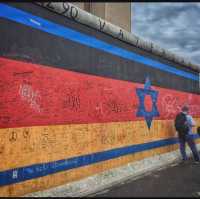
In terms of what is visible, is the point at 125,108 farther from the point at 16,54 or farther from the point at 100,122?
the point at 16,54

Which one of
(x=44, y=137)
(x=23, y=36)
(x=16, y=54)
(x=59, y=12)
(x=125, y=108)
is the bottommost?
(x=44, y=137)

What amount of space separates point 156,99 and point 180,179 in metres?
3.54

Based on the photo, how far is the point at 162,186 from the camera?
6.53 meters

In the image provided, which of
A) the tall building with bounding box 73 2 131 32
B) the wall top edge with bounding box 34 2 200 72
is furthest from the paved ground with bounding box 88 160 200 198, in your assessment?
the tall building with bounding box 73 2 131 32

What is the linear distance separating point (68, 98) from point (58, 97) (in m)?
0.31

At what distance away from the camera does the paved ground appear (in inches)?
234

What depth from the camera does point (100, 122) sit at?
24.0 ft

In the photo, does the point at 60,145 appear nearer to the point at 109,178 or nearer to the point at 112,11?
the point at 109,178

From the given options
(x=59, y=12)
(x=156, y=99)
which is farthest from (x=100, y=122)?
(x=156, y=99)

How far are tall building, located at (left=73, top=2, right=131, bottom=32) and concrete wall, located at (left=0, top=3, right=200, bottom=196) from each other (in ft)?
39.9

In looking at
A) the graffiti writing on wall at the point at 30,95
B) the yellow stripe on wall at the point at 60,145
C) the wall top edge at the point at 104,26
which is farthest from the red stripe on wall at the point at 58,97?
the wall top edge at the point at 104,26

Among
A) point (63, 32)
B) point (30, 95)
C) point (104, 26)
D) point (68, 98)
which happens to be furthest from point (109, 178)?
point (104, 26)

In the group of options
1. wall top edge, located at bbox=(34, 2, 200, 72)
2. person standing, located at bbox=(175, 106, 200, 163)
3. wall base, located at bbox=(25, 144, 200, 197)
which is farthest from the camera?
person standing, located at bbox=(175, 106, 200, 163)

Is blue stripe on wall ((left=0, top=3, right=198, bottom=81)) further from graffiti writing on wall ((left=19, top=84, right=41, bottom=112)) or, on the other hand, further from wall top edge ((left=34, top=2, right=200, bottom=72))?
graffiti writing on wall ((left=19, top=84, right=41, bottom=112))
